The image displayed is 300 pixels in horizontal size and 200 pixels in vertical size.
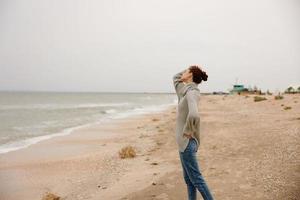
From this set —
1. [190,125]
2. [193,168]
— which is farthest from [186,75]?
[193,168]

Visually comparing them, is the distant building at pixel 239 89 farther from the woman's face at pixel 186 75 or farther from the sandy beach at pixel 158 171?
the woman's face at pixel 186 75

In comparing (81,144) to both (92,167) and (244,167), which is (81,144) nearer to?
(92,167)

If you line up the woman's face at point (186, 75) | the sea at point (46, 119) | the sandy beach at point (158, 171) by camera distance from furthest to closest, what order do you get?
the sea at point (46, 119) < the sandy beach at point (158, 171) < the woman's face at point (186, 75)

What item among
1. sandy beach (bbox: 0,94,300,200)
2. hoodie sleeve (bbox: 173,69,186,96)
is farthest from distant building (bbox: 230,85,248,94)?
hoodie sleeve (bbox: 173,69,186,96)

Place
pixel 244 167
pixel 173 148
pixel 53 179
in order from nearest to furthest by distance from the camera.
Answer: pixel 244 167 < pixel 53 179 < pixel 173 148

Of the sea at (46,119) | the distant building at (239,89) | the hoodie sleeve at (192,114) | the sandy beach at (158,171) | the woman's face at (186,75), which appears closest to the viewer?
the hoodie sleeve at (192,114)

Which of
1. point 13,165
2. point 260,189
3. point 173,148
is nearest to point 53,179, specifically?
point 13,165

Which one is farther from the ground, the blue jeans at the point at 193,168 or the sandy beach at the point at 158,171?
the blue jeans at the point at 193,168

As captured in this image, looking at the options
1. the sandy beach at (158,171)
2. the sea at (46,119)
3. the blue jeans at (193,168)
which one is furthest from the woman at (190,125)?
the sea at (46,119)

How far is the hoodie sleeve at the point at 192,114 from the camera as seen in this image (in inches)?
180

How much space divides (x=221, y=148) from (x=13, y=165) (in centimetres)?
668

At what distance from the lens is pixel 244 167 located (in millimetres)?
8102

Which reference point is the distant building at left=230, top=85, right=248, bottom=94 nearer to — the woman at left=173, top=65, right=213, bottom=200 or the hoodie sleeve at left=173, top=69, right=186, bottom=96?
the hoodie sleeve at left=173, top=69, right=186, bottom=96

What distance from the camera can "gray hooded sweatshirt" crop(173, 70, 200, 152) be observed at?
4592 mm
